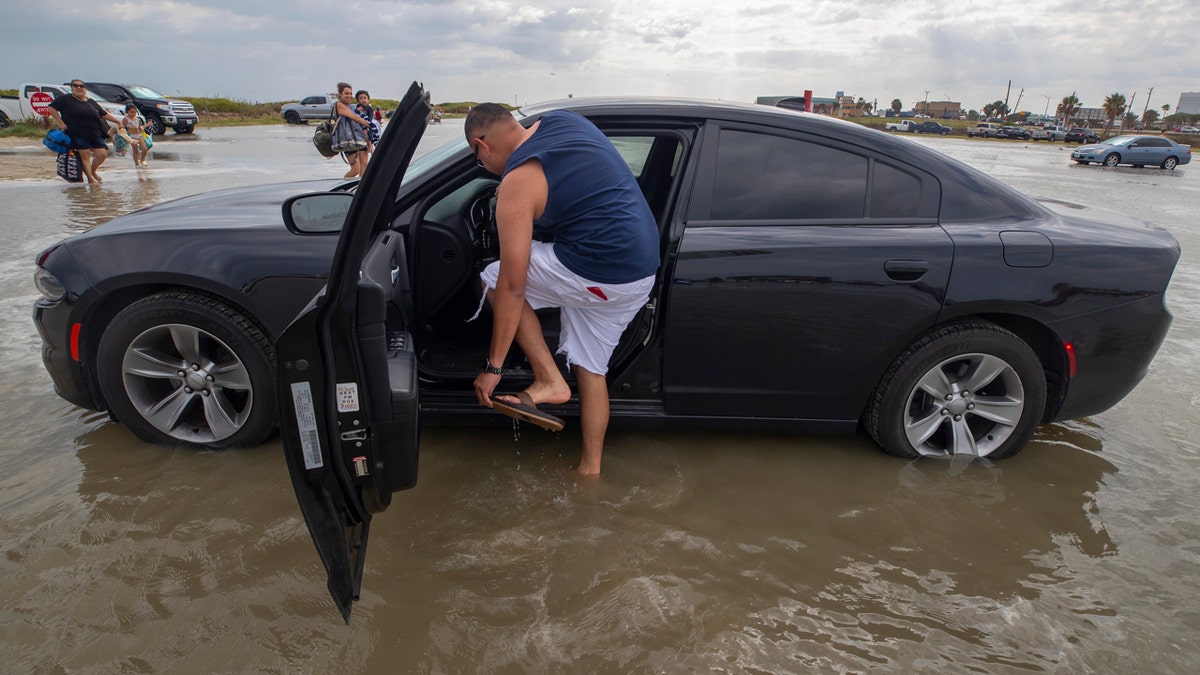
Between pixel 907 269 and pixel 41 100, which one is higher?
pixel 41 100

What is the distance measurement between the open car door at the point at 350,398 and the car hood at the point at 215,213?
3.76 ft

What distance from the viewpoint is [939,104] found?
119 metres

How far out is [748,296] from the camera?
9.10 feet

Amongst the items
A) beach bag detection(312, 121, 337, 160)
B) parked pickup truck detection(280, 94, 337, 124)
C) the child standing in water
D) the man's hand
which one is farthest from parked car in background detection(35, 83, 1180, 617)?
parked pickup truck detection(280, 94, 337, 124)

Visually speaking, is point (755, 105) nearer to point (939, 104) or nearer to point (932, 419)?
point (932, 419)

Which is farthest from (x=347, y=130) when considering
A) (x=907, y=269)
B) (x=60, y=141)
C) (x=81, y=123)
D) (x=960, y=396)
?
(x=960, y=396)

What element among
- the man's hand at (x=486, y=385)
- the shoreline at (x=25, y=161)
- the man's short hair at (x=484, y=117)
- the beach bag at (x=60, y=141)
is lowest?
the shoreline at (x=25, y=161)

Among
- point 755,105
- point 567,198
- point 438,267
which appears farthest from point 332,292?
point 755,105

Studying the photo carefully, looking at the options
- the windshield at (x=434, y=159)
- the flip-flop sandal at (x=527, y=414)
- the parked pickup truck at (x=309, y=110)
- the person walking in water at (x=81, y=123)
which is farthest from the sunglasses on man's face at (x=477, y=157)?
the parked pickup truck at (x=309, y=110)

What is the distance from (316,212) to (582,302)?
1193 mm

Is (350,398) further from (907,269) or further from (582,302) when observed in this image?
(907,269)

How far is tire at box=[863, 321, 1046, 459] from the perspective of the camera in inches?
115

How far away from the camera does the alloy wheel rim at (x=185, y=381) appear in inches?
112

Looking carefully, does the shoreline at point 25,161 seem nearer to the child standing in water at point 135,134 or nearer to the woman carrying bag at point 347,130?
the child standing in water at point 135,134
